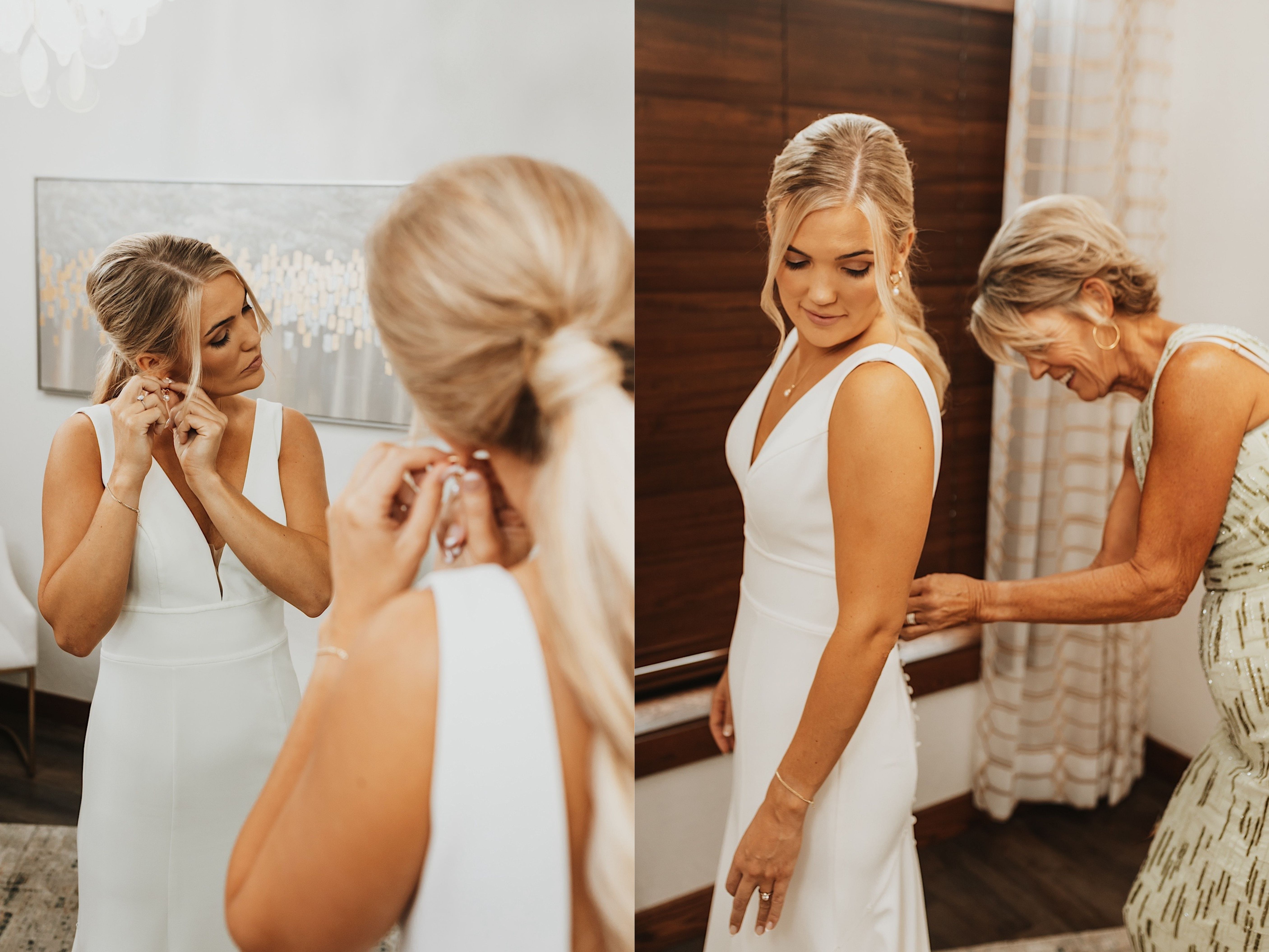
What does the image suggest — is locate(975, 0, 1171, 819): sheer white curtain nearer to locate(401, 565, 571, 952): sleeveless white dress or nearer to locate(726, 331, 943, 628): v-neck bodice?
locate(726, 331, 943, 628): v-neck bodice

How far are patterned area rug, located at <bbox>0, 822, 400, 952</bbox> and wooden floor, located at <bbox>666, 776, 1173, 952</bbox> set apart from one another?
1.35 metres

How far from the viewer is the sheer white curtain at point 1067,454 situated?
2.00 metres

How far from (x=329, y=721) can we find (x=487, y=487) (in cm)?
24

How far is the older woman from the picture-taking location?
1.28 meters

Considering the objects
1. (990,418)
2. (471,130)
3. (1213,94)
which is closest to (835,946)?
(471,130)

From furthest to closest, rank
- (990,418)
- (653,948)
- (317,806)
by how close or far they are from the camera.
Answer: (990,418), (653,948), (317,806)

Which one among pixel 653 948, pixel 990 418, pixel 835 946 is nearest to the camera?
pixel 835 946

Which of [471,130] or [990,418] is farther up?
[471,130]

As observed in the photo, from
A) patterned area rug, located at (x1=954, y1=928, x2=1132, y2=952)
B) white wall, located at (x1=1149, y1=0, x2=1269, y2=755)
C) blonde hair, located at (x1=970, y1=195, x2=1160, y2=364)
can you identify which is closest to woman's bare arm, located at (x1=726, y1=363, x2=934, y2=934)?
blonde hair, located at (x1=970, y1=195, x2=1160, y2=364)

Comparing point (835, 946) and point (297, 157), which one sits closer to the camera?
point (297, 157)

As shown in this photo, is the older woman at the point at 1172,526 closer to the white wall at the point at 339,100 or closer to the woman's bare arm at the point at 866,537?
the woman's bare arm at the point at 866,537

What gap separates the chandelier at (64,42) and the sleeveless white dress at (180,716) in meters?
0.29

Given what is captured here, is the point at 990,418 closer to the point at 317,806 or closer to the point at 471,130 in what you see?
the point at 471,130

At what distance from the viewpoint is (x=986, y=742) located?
2.25 meters
